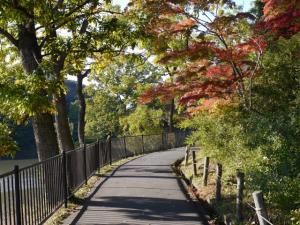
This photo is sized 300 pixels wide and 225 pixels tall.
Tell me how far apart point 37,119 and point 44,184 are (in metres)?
3.21

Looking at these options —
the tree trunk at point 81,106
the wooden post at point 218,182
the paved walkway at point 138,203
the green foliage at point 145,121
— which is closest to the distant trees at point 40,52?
the paved walkway at point 138,203

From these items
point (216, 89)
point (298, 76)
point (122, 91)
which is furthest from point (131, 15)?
point (122, 91)

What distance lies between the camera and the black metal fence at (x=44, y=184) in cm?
698

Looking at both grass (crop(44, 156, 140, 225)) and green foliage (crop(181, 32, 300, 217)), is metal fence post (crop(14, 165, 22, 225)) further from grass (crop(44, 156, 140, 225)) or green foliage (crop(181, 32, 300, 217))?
green foliage (crop(181, 32, 300, 217))

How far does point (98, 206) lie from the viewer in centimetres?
1019

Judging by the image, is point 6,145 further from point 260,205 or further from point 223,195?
point 260,205

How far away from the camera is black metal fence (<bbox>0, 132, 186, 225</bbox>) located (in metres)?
6.98

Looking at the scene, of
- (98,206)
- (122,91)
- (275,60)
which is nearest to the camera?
(98,206)

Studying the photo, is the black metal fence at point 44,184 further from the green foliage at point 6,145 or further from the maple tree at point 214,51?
the maple tree at point 214,51

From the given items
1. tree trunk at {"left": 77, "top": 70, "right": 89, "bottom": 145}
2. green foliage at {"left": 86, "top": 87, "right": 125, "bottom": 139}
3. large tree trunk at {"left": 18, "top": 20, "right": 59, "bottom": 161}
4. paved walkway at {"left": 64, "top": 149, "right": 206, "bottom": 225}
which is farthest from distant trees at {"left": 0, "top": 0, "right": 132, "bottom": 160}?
green foliage at {"left": 86, "top": 87, "right": 125, "bottom": 139}

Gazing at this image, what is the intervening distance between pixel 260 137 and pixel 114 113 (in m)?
34.3

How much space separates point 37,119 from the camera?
11.7 metres

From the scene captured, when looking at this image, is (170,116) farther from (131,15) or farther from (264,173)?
(264,173)

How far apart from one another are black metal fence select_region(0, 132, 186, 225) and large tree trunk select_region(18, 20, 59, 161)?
0.70 metres
